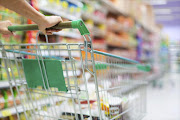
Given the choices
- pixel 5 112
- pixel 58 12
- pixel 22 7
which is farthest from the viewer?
pixel 58 12

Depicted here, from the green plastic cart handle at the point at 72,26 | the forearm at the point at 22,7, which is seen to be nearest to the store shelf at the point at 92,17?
the green plastic cart handle at the point at 72,26

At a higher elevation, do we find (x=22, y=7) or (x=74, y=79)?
(x=22, y=7)

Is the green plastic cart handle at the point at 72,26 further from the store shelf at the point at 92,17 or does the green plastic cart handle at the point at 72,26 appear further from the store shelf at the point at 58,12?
the store shelf at the point at 92,17

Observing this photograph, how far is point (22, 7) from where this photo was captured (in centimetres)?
90

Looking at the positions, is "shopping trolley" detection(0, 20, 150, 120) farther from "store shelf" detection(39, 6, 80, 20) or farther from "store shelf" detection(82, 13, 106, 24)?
"store shelf" detection(82, 13, 106, 24)

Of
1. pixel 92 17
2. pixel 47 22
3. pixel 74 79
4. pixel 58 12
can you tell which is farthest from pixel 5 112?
pixel 92 17

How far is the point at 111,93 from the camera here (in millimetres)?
1260

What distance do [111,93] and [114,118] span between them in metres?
0.16

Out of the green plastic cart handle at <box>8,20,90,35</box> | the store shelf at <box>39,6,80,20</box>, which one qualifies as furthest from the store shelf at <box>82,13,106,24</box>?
the green plastic cart handle at <box>8,20,90,35</box>

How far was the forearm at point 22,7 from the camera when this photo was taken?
88 centimetres

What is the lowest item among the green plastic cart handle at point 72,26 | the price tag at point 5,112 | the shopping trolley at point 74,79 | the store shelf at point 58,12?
the price tag at point 5,112

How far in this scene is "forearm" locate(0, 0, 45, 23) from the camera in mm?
876

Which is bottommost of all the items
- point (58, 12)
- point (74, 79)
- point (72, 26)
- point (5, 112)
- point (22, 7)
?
point (5, 112)

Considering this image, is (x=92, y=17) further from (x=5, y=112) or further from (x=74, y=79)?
(x=74, y=79)
